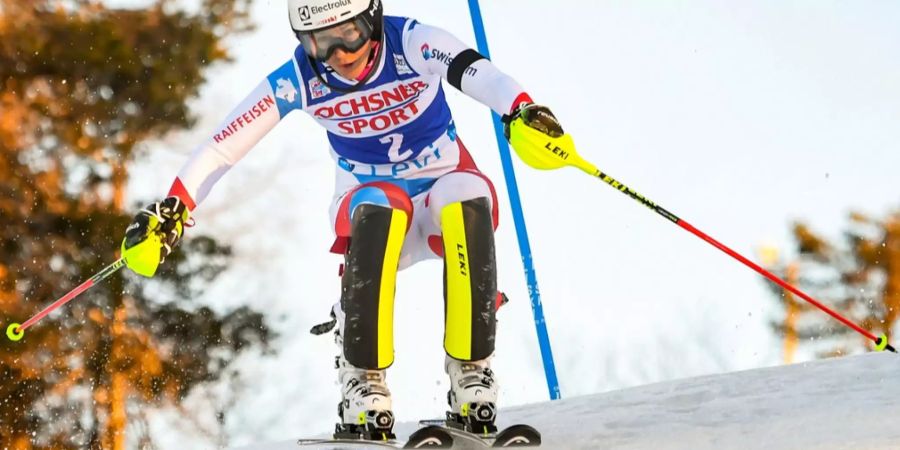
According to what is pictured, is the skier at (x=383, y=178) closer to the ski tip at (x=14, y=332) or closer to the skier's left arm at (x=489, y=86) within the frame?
the skier's left arm at (x=489, y=86)

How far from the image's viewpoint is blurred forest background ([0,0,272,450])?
13.4m

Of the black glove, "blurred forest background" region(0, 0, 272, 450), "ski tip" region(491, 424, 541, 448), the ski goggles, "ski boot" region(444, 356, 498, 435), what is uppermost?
"blurred forest background" region(0, 0, 272, 450)

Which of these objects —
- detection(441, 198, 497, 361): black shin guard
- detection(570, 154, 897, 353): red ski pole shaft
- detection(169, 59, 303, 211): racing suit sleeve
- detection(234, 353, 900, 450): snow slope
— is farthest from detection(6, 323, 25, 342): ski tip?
detection(570, 154, 897, 353): red ski pole shaft

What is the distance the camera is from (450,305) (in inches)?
162

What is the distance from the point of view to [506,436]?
12.9 feet

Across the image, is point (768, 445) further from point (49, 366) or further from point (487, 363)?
point (49, 366)

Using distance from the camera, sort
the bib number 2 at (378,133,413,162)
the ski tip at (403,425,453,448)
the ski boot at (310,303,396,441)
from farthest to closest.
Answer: the bib number 2 at (378,133,413,162) < the ski boot at (310,303,396,441) < the ski tip at (403,425,453,448)

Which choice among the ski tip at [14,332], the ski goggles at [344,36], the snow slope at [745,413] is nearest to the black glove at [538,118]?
the ski goggles at [344,36]

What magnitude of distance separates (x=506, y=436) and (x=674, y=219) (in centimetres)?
95

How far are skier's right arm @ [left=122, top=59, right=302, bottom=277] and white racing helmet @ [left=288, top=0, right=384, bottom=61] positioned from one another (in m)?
0.21

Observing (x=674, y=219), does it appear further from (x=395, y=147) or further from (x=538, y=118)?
(x=395, y=147)

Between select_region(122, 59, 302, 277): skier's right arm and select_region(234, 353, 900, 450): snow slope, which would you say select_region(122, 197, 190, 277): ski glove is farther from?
select_region(234, 353, 900, 450): snow slope

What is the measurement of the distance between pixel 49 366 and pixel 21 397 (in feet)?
1.43

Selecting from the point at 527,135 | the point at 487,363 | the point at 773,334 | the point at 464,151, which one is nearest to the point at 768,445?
the point at 487,363
